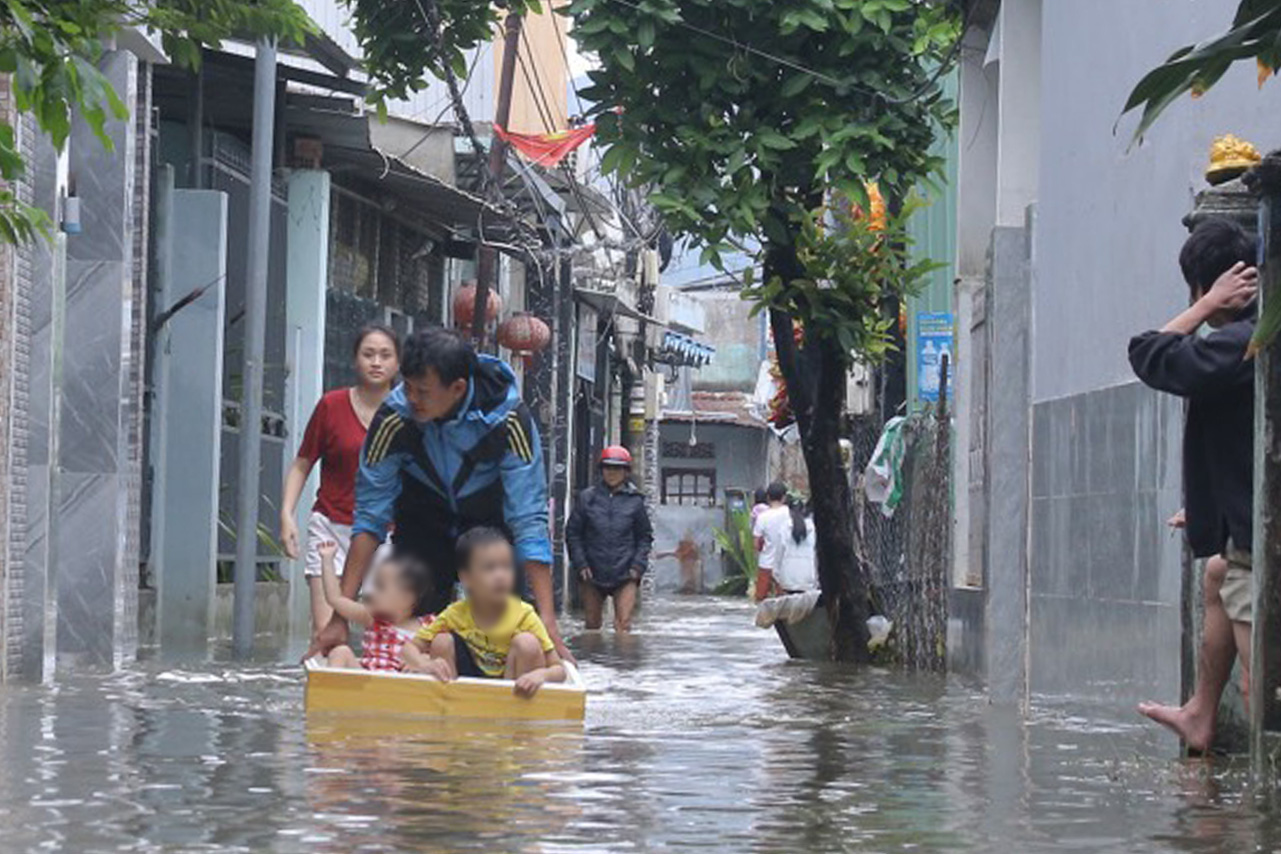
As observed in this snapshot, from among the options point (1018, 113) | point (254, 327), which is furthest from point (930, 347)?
point (1018, 113)

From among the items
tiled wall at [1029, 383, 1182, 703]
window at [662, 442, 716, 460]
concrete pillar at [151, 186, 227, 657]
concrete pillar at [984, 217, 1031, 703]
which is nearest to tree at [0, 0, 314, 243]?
tiled wall at [1029, 383, 1182, 703]

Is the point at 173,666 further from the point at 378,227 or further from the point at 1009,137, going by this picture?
the point at 378,227

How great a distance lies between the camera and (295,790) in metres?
7.68

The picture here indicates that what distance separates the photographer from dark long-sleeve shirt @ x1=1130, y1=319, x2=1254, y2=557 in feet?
27.8

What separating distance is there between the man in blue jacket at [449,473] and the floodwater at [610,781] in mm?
769

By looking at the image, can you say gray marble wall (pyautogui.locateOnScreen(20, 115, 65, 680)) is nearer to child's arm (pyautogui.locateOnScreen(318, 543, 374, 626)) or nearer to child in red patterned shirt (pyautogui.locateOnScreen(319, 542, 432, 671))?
child's arm (pyautogui.locateOnScreen(318, 543, 374, 626))

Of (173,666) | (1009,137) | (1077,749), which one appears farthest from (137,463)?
(1077,749)

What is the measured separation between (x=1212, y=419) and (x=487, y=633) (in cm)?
303

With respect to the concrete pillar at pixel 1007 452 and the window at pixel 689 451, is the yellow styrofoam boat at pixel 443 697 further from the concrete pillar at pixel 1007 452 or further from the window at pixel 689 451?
the window at pixel 689 451

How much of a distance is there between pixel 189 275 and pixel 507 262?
1468 cm

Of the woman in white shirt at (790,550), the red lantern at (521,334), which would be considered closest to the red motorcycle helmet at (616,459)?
the woman in white shirt at (790,550)

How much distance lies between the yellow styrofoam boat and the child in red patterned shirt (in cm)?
46

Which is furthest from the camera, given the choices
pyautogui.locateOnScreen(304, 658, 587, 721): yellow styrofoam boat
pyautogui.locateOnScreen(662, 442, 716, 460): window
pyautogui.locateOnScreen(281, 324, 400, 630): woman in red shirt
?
pyautogui.locateOnScreen(662, 442, 716, 460): window

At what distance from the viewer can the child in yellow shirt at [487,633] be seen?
10.4 meters
